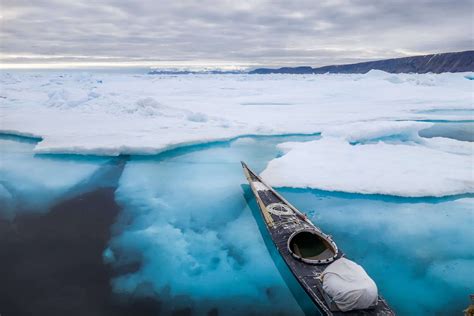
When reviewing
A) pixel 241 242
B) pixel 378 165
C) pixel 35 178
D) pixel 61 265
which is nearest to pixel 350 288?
pixel 241 242

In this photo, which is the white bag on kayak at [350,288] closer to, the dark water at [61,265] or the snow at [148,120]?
the dark water at [61,265]

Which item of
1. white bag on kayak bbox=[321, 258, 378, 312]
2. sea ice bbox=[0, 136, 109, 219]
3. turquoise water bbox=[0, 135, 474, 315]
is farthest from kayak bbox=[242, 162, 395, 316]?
sea ice bbox=[0, 136, 109, 219]

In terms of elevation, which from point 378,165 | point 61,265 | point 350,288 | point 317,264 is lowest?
point 61,265

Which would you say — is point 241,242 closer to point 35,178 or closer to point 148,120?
point 35,178

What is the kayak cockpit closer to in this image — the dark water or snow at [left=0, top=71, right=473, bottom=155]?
the dark water

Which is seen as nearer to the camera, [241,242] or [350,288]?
[350,288]

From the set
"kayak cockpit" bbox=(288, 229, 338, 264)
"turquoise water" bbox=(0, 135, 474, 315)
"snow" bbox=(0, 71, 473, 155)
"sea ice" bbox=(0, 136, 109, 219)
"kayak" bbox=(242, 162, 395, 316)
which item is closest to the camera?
"kayak" bbox=(242, 162, 395, 316)
